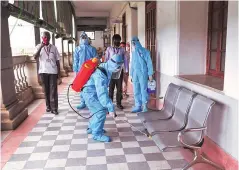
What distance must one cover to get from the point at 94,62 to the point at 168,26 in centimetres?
164

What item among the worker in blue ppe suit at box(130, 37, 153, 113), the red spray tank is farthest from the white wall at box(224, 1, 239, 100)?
the worker in blue ppe suit at box(130, 37, 153, 113)

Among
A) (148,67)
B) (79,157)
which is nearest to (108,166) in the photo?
(79,157)

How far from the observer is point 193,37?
352cm

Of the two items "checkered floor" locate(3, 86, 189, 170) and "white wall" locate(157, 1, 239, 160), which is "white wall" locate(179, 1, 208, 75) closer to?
"white wall" locate(157, 1, 239, 160)

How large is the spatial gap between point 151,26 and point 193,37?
6.10 ft

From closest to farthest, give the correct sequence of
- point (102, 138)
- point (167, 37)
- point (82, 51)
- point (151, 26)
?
1. point (102, 138)
2. point (167, 37)
3. point (82, 51)
4. point (151, 26)

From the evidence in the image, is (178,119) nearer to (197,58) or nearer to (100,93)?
(100,93)

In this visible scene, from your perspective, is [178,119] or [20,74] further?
[20,74]

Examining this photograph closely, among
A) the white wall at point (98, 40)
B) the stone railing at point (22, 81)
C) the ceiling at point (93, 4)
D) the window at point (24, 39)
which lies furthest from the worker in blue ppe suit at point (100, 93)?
the white wall at point (98, 40)

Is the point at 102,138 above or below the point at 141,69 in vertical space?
below

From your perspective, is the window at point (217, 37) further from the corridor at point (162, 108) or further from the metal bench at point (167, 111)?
the metal bench at point (167, 111)

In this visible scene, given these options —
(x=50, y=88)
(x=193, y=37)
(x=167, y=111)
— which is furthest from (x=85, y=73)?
(x=193, y=37)

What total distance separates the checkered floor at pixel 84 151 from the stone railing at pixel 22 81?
1275 mm

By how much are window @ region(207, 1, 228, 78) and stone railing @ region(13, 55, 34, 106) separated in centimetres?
345
